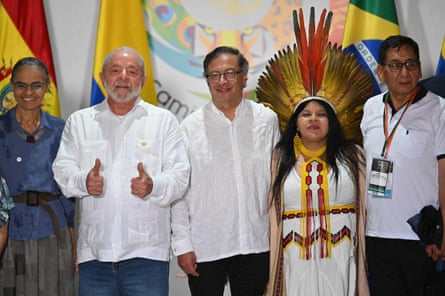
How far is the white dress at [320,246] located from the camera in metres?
2.63

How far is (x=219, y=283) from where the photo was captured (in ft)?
8.73

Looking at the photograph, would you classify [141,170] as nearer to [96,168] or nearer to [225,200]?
[96,168]

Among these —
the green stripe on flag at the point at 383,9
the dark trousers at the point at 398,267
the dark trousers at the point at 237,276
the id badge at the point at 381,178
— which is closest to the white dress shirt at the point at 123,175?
the dark trousers at the point at 237,276

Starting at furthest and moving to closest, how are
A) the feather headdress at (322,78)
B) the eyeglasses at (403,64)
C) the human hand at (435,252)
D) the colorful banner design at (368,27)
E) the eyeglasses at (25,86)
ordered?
the colorful banner design at (368,27)
the feather headdress at (322,78)
the eyeglasses at (25,86)
the eyeglasses at (403,64)
the human hand at (435,252)

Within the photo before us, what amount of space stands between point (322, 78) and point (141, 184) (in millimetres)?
1333

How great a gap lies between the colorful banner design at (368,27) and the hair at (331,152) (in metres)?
0.95

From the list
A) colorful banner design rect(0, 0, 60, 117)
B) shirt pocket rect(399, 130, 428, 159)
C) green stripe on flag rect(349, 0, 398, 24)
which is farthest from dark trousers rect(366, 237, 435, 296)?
colorful banner design rect(0, 0, 60, 117)

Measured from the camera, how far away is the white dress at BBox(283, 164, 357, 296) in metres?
2.63

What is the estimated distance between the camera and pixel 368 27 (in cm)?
365

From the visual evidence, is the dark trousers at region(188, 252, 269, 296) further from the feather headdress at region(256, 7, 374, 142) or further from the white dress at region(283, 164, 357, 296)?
the feather headdress at region(256, 7, 374, 142)

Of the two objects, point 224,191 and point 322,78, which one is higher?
point 322,78

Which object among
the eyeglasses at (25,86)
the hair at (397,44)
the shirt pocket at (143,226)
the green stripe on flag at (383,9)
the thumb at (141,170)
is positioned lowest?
the shirt pocket at (143,226)

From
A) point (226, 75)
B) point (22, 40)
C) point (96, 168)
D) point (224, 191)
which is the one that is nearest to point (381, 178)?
point (224, 191)

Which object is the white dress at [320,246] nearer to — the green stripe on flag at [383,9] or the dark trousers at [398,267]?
the dark trousers at [398,267]
